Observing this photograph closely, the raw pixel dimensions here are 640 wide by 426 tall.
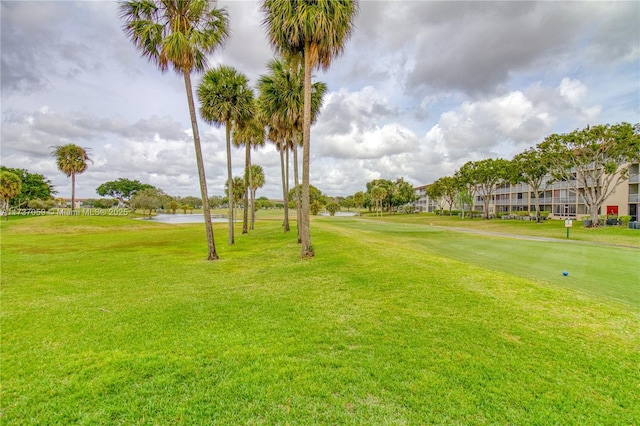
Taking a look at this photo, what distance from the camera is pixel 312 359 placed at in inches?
161

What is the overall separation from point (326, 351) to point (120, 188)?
113m

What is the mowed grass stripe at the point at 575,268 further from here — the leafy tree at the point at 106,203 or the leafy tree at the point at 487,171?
the leafy tree at the point at 106,203

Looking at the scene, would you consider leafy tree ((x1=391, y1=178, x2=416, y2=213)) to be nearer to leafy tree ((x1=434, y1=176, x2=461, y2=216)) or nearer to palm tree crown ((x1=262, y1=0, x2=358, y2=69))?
leafy tree ((x1=434, y1=176, x2=461, y2=216))

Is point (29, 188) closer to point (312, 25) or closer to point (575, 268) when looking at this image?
point (312, 25)

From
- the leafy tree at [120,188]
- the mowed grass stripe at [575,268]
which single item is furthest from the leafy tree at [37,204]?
the mowed grass stripe at [575,268]

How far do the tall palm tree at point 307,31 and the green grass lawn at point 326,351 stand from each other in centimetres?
622

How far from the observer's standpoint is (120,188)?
94.9 m

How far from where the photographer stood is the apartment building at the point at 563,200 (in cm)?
3891

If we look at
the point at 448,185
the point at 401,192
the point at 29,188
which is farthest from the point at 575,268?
the point at 29,188

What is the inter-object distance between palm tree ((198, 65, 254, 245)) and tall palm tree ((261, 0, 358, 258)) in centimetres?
732

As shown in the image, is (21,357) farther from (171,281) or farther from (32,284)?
(32,284)

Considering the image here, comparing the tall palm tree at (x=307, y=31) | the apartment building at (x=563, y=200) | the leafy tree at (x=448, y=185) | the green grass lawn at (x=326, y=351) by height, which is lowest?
the green grass lawn at (x=326, y=351)

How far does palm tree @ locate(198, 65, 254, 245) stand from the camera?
18.5 metres

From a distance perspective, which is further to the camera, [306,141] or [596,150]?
[596,150]
